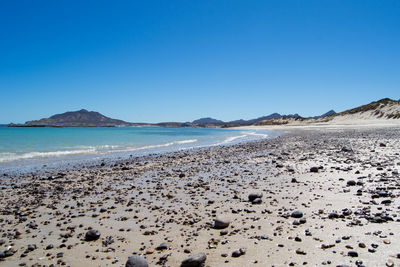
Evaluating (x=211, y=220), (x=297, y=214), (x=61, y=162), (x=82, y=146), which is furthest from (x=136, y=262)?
(x=82, y=146)

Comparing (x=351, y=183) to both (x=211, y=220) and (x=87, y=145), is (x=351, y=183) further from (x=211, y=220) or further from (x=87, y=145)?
(x=87, y=145)

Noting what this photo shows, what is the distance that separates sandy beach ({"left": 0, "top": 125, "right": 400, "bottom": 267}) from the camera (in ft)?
15.1

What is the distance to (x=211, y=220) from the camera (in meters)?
6.32

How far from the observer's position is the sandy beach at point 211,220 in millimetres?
4598

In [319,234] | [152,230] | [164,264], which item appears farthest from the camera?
[152,230]

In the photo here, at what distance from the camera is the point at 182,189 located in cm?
958

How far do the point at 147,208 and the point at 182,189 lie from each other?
2269 millimetres

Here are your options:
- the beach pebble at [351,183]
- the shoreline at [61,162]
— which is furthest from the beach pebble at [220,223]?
the shoreline at [61,162]

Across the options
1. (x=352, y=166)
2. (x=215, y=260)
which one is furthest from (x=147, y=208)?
(x=352, y=166)

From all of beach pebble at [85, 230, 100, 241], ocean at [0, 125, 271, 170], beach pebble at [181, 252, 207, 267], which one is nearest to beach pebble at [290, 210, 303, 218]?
beach pebble at [181, 252, 207, 267]

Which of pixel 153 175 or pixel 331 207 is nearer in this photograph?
pixel 331 207

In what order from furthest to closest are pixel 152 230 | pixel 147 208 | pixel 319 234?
pixel 147 208 < pixel 152 230 < pixel 319 234

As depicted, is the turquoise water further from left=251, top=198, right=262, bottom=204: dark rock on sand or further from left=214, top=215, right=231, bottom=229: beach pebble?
left=214, top=215, right=231, bottom=229: beach pebble

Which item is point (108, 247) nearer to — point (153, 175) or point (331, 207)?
point (331, 207)
